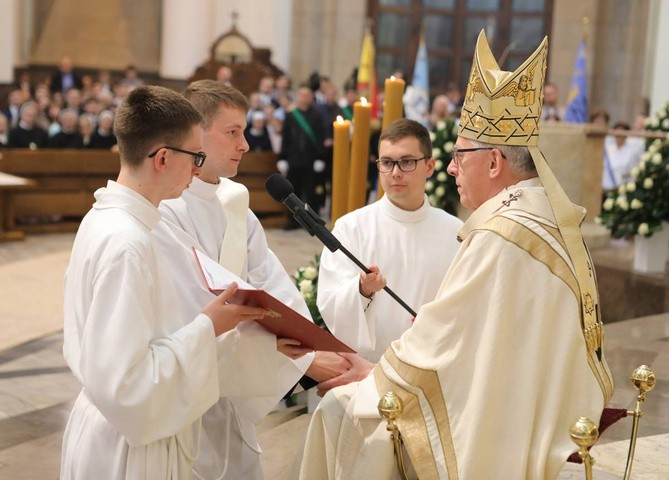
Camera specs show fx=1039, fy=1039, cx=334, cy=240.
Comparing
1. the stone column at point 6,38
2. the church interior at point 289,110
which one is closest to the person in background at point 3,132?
the church interior at point 289,110

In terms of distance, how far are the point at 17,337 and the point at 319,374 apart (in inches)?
154

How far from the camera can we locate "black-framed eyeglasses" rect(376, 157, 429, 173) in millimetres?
4039

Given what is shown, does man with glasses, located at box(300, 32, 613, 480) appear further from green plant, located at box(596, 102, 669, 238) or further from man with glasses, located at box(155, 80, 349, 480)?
green plant, located at box(596, 102, 669, 238)

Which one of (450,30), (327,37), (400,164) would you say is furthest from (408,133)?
(450,30)

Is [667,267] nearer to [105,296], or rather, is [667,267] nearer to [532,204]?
[532,204]

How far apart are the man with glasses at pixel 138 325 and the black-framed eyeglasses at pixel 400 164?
4.65 feet

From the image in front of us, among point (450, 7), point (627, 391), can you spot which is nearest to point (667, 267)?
point (627, 391)

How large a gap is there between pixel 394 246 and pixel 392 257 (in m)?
0.05

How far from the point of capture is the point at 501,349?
109 inches

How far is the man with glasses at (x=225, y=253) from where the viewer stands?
3.11 m

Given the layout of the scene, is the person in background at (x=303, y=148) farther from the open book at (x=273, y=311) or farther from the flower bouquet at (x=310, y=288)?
the open book at (x=273, y=311)

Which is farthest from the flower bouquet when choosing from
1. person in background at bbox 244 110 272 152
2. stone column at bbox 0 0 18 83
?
stone column at bbox 0 0 18 83

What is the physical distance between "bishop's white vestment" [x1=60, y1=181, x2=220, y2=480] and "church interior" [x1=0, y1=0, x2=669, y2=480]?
1050mm

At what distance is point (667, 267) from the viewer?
310 inches
